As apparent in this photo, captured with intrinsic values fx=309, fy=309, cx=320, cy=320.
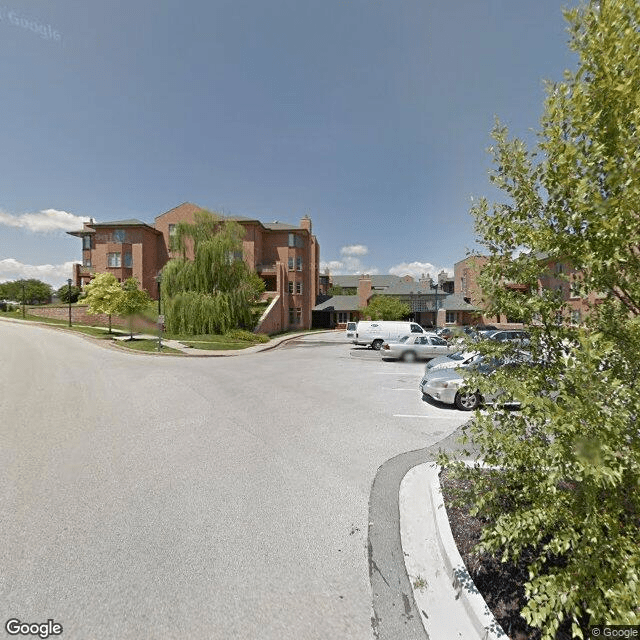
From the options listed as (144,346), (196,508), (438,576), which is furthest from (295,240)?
(438,576)

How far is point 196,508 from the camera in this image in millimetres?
4004

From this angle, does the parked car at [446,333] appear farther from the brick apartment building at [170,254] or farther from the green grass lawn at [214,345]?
the brick apartment building at [170,254]

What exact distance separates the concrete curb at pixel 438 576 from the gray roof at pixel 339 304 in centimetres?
4075

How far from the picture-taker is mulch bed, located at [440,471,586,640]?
245 centimetres

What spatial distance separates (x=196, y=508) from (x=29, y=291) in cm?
9583

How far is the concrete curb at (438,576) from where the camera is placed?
8.20 feet

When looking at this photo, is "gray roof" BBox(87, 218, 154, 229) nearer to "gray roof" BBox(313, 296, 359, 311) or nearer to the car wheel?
"gray roof" BBox(313, 296, 359, 311)

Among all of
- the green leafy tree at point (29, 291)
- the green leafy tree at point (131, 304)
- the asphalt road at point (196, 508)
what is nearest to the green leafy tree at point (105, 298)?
the green leafy tree at point (131, 304)

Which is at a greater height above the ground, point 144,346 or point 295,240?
point 295,240

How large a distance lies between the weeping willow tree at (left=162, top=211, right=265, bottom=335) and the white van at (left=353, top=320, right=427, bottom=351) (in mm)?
9622

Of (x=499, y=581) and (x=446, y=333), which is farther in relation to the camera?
(x=446, y=333)

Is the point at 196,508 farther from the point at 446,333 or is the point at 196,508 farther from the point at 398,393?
the point at 446,333

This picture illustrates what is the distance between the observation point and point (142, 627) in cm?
250

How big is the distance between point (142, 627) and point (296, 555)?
1403 millimetres
